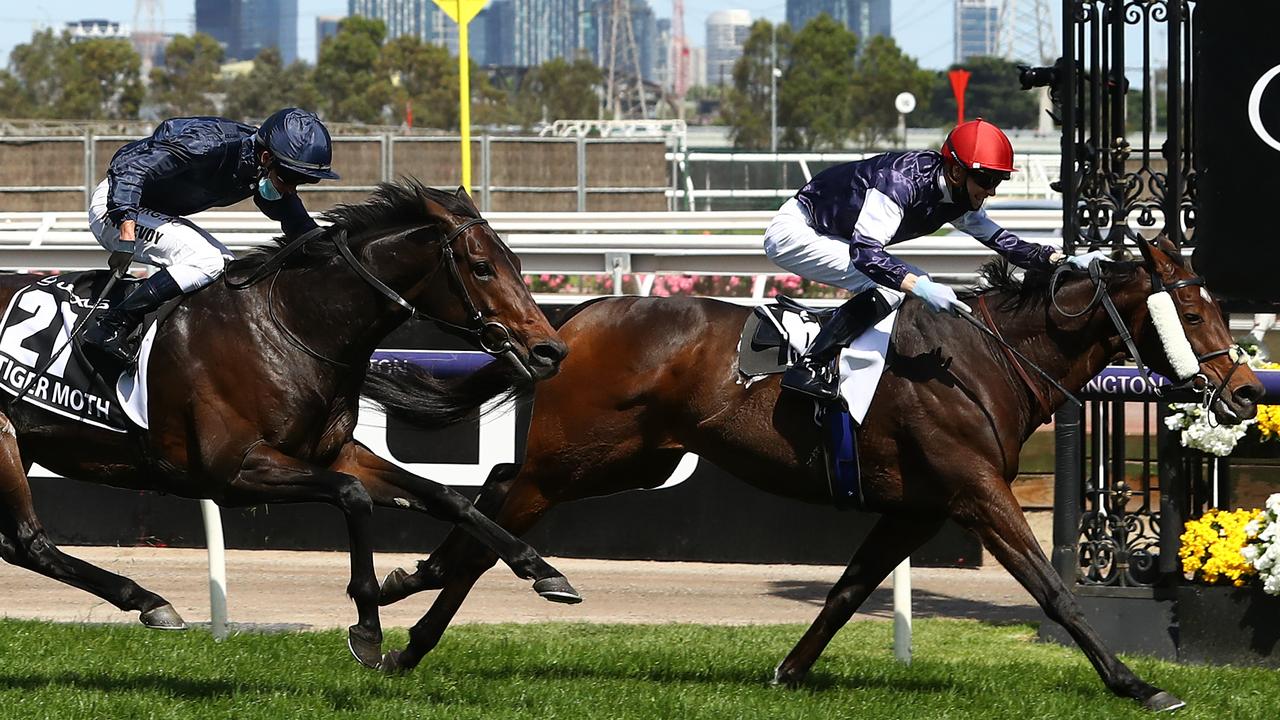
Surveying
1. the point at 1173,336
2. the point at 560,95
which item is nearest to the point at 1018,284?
the point at 1173,336

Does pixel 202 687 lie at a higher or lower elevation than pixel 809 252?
lower

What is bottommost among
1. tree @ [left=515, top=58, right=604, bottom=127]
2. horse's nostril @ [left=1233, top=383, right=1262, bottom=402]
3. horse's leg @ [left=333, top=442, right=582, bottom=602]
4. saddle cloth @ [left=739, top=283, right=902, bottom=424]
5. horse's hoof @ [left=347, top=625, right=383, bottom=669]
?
horse's hoof @ [left=347, top=625, right=383, bottom=669]

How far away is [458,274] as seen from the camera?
5.39 m

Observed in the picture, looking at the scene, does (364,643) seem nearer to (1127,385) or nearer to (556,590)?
(556,590)

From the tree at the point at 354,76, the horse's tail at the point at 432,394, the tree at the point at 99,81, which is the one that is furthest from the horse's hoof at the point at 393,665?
the tree at the point at 354,76

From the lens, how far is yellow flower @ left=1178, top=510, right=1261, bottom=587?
267 inches

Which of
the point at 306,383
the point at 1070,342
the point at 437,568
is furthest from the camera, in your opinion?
the point at 437,568

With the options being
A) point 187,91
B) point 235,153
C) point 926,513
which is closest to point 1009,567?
point 926,513

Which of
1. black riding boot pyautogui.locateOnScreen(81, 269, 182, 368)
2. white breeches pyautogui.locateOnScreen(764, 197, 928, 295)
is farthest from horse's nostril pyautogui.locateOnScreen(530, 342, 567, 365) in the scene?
black riding boot pyautogui.locateOnScreen(81, 269, 182, 368)

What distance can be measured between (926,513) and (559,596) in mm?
1370

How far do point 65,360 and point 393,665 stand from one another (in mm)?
1461

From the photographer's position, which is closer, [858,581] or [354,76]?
[858,581]

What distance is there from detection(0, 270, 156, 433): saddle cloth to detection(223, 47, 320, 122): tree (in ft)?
243

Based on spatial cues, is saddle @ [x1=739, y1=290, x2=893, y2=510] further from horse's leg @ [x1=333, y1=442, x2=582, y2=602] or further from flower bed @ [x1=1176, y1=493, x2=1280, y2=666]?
flower bed @ [x1=1176, y1=493, x2=1280, y2=666]
